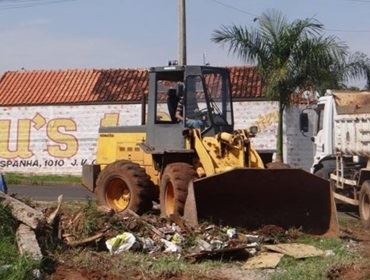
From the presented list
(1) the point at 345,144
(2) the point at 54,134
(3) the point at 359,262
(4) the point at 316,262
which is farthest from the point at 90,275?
(2) the point at 54,134

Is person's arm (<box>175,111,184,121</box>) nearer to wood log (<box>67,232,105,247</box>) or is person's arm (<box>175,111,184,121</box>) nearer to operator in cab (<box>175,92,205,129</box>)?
operator in cab (<box>175,92,205,129</box>)

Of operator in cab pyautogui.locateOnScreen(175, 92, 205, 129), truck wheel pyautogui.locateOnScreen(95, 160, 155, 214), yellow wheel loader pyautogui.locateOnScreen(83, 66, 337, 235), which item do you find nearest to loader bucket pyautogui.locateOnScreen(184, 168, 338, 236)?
yellow wheel loader pyautogui.locateOnScreen(83, 66, 337, 235)

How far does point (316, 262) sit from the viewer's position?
10.4m

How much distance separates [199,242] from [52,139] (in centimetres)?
2323

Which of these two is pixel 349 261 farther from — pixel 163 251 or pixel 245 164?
pixel 245 164

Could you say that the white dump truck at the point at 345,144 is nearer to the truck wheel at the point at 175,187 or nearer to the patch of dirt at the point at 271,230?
the patch of dirt at the point at 271,230

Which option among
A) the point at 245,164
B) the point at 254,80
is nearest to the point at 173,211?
the point at 245,164

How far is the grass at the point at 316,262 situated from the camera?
31.1 feet

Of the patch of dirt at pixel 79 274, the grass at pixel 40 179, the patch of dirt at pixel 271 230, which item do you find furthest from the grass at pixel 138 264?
the grass at pixel 40 179

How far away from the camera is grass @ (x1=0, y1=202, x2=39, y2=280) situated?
864 cm

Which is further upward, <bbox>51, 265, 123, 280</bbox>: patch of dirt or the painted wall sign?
the painted wall sign

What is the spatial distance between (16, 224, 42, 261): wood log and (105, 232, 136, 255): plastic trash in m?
Result: 1.20

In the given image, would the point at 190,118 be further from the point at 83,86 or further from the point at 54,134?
the point at 83,86

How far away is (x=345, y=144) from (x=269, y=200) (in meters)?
5.92
